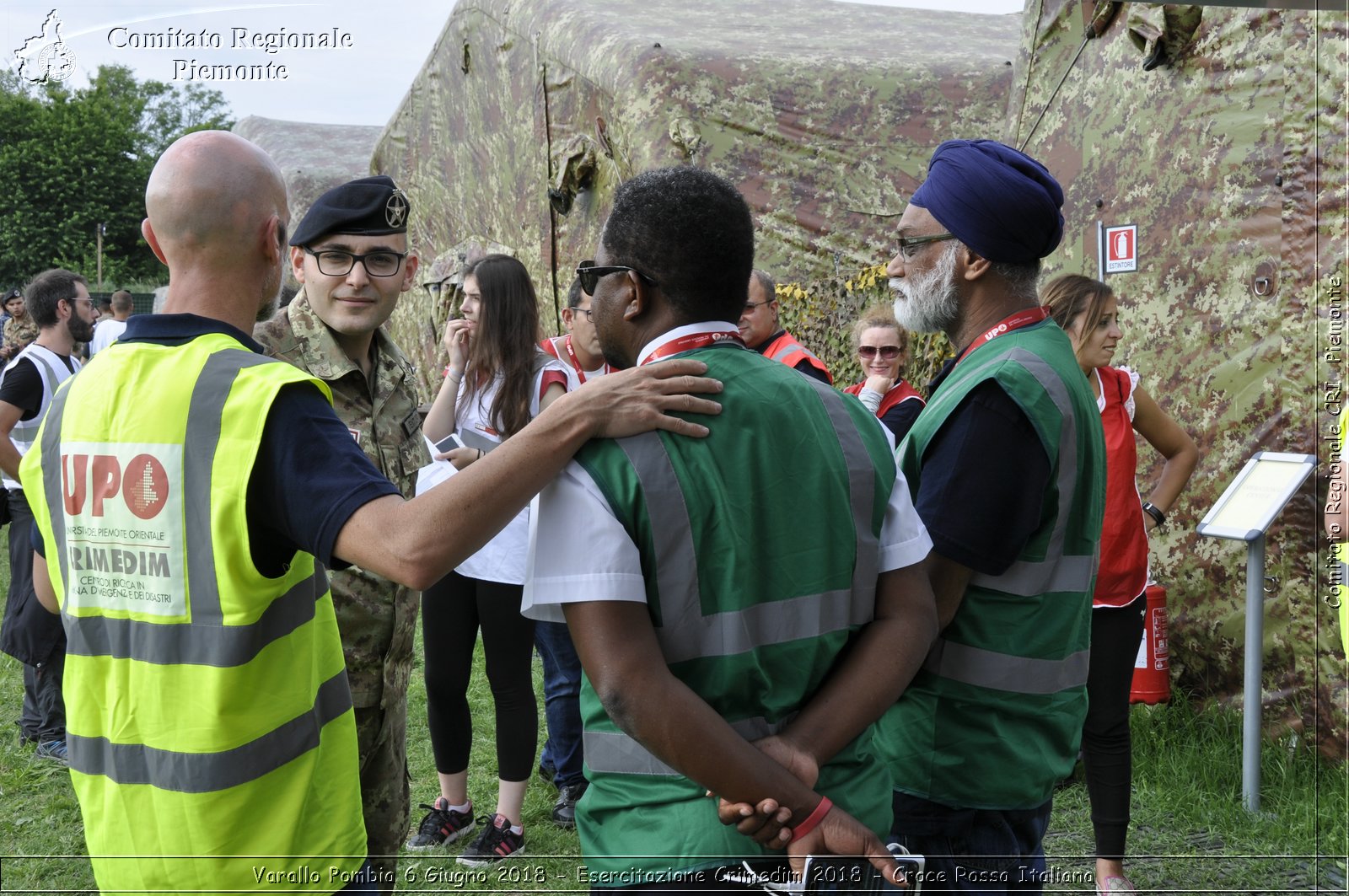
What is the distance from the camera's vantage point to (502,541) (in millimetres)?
4070

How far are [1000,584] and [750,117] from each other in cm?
643

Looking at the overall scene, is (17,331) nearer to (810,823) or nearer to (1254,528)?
(1254,528)

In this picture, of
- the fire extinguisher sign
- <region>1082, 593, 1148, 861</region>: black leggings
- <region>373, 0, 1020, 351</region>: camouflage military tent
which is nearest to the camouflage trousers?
<region>1082, 593, 1148, 861</region>: black leggings

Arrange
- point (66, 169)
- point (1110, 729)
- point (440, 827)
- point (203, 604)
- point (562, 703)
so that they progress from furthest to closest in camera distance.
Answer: point (66, 169) < point (562, 703) < point (440, 827) < point (1110, 729) < point (203, 604)

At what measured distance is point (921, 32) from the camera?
408 inches

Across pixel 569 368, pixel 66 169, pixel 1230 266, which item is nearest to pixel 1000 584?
pixel 569 368

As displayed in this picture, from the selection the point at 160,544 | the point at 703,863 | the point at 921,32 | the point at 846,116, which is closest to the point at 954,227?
the point at 703,863

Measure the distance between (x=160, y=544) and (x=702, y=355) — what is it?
0.91 m

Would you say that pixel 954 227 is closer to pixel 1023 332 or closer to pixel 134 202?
pixel 1023 332

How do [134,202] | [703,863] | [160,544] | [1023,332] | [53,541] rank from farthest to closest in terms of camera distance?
[134,202]
[1023,332]
[53,541]
[160,544]
[703,863]

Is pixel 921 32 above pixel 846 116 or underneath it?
above

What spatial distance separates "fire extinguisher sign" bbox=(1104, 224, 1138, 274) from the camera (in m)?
5.62

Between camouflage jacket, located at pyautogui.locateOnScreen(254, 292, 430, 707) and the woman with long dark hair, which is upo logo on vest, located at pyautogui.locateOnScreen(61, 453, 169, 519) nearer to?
camouflage jacket, located at pyautogui.locateOnScreen(254, 292, 430, 707)

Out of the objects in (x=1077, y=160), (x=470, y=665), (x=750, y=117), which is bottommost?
(x=470, y=665)
